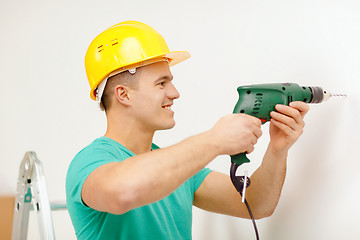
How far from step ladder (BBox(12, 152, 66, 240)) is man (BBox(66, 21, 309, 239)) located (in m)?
0.28

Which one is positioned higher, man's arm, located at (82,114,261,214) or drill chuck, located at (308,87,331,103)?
drill chuck, located at (308,87,331,103)

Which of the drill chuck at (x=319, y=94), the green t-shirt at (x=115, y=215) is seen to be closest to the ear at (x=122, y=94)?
the green t-shirt at (x=115, y=215)

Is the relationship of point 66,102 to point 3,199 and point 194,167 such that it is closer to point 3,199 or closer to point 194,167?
point 3,199

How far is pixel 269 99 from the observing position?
1301 millimetres

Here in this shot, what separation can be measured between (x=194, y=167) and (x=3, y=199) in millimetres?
1962

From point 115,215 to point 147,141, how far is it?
0.32 m

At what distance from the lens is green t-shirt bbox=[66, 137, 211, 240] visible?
1236mm

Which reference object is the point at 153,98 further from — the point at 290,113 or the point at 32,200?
the point at 32,200

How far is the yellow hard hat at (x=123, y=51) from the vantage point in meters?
1.47

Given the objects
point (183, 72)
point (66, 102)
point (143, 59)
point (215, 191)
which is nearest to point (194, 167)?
point (143, 59)

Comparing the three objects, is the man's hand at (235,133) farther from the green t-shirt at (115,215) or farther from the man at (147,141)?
the green t-shirt at (115,215)

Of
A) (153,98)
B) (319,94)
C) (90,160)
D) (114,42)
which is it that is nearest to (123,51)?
(114,42)

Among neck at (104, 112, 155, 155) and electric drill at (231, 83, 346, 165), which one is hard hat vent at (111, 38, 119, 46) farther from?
electric drill at (231, 83, 346, 165)

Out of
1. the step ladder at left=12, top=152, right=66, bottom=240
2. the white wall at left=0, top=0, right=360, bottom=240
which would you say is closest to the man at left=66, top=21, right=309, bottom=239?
the white wall at left=0, top=0, right=360, bottom=240
